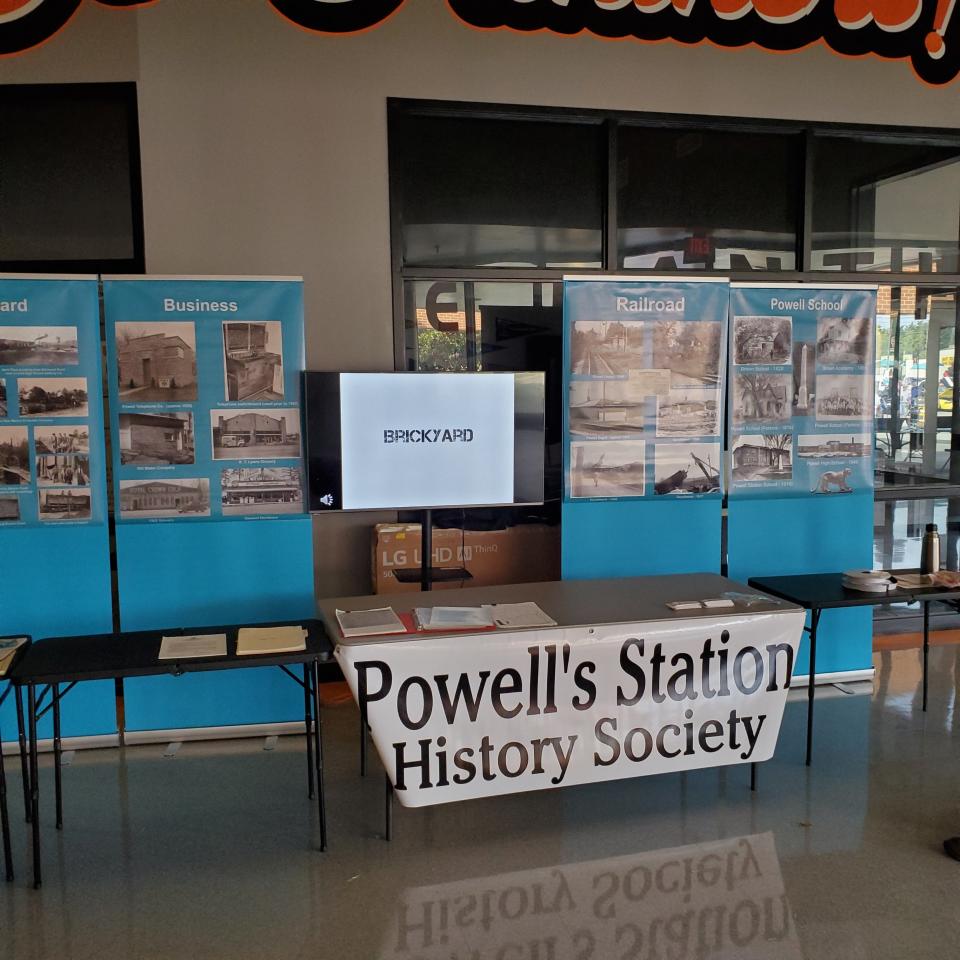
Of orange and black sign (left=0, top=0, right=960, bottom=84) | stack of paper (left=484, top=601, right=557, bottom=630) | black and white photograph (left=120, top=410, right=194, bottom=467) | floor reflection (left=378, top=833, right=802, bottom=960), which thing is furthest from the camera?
black and white photograph (left=120, top=410, right=194, bottom=467)

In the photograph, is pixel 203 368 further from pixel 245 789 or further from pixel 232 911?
pixel 232 911

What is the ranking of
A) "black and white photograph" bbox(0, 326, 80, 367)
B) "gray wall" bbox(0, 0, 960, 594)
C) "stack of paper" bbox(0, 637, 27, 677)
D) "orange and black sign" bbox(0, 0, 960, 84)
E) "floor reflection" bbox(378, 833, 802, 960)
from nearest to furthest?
1. "orange and black sign" bbox(0, 0, 960, 84)
2. "floor reflection" bbox(378, 833, 802, 960)
3. "stack of paper" bbox(0, 637, 27, 677)
4. "black and white photograph" bbox(0, 326, 80, 367)
5. "gray wall" bbox(0, 0, 960, 594)

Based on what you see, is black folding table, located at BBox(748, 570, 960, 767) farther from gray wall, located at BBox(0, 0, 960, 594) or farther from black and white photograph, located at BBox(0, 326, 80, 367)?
black and white photograph, located at BBox(0, 326, 80, 367)

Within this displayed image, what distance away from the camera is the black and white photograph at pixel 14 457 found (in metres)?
3.71

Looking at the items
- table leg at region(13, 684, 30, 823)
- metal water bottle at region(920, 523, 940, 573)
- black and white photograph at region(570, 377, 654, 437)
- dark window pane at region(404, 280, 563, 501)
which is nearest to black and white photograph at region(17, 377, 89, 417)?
table leg at region(13, 684, 30, 823)

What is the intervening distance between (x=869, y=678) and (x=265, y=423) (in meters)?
3.43

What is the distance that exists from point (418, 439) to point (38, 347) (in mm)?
1682

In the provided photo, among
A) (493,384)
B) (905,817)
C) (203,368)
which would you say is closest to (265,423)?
(203,368)

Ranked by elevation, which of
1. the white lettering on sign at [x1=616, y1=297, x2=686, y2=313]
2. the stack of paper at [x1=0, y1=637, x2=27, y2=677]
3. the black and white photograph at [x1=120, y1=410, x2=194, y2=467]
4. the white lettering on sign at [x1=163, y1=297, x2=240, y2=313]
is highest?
the white lettering on sign at [x1=616, y1=297, x2=686, y2=313]

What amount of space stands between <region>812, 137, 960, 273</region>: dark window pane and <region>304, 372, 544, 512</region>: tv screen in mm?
2367

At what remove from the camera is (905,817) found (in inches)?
125

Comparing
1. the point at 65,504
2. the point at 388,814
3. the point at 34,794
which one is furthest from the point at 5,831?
the point at 65,504

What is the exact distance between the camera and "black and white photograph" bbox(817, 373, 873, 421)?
4.56 metres

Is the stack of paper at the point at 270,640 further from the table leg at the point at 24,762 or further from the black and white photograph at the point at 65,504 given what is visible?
the black and white photograph at the point at 65,504
